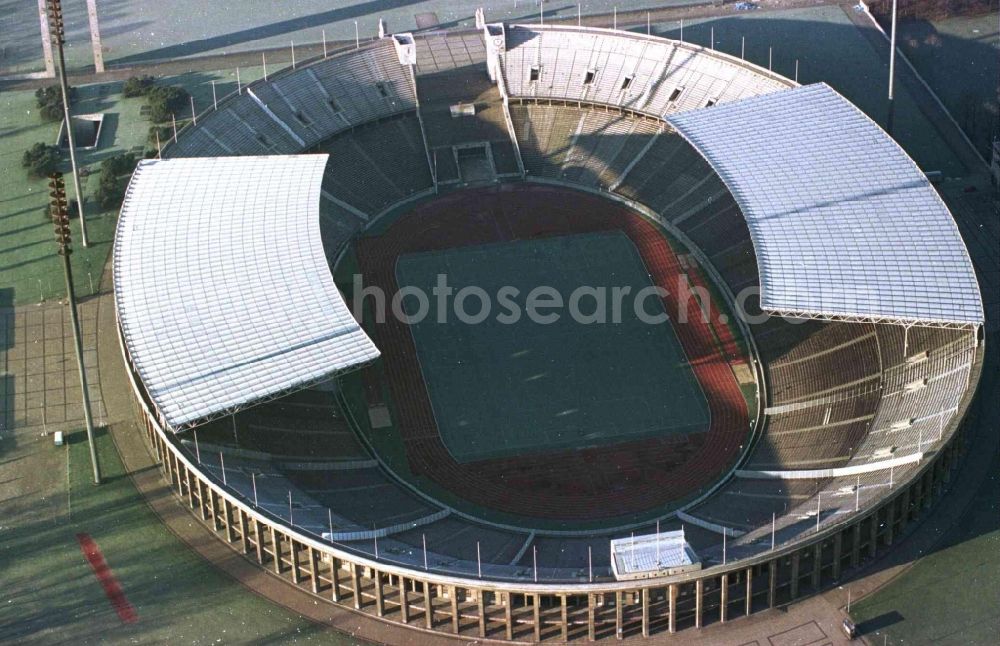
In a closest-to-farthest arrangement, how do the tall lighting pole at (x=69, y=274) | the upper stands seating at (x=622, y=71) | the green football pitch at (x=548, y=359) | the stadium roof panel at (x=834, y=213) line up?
the tall lighting pole at (x=69, y=274) → the stadium roof panel at (x=834, y=213) → the green football pitch at (x=548, y=359) → the upper stands seating at (x=622, y=71)

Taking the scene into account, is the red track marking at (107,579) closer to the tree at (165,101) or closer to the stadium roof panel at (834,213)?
the stadium roof panel at (834,213)

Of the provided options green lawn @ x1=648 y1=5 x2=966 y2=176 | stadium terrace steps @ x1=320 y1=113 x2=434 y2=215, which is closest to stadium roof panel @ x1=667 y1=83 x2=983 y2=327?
green lawn @ x1=648 y1=5 x2=966 y2=176

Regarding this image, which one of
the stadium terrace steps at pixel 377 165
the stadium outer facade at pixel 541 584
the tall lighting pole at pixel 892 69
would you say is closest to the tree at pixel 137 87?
the stadium terrace steps at pixel 377 165

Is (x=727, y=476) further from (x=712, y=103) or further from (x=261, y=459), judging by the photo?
(x=712, y=103)

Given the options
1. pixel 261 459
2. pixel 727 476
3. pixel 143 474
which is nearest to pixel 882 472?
pixel 727 476

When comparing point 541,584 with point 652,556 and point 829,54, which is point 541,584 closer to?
point 652,556
